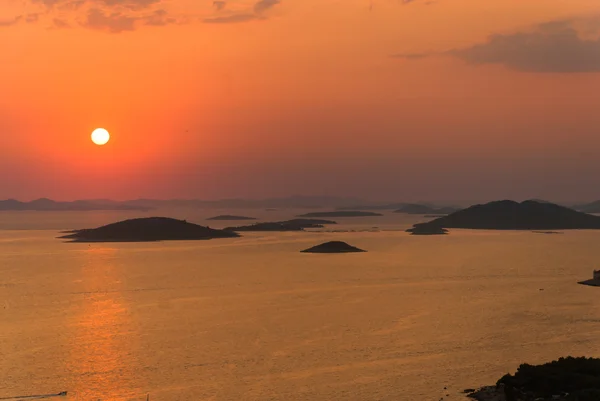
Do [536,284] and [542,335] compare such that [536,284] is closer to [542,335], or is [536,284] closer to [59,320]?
[542,335]

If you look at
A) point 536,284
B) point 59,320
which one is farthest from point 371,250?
point 59,320

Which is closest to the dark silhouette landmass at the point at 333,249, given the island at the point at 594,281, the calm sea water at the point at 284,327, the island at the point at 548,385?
the calm sea water at the point at 284,327

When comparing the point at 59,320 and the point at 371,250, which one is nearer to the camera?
the point at 59,320

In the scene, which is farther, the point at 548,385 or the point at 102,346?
the point at 102,346

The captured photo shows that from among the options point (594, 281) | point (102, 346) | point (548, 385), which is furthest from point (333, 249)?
point (548, 385)

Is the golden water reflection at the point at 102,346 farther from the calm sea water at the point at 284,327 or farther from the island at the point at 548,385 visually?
the island at the point at 548,385

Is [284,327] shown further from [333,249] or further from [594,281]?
[333,249]
